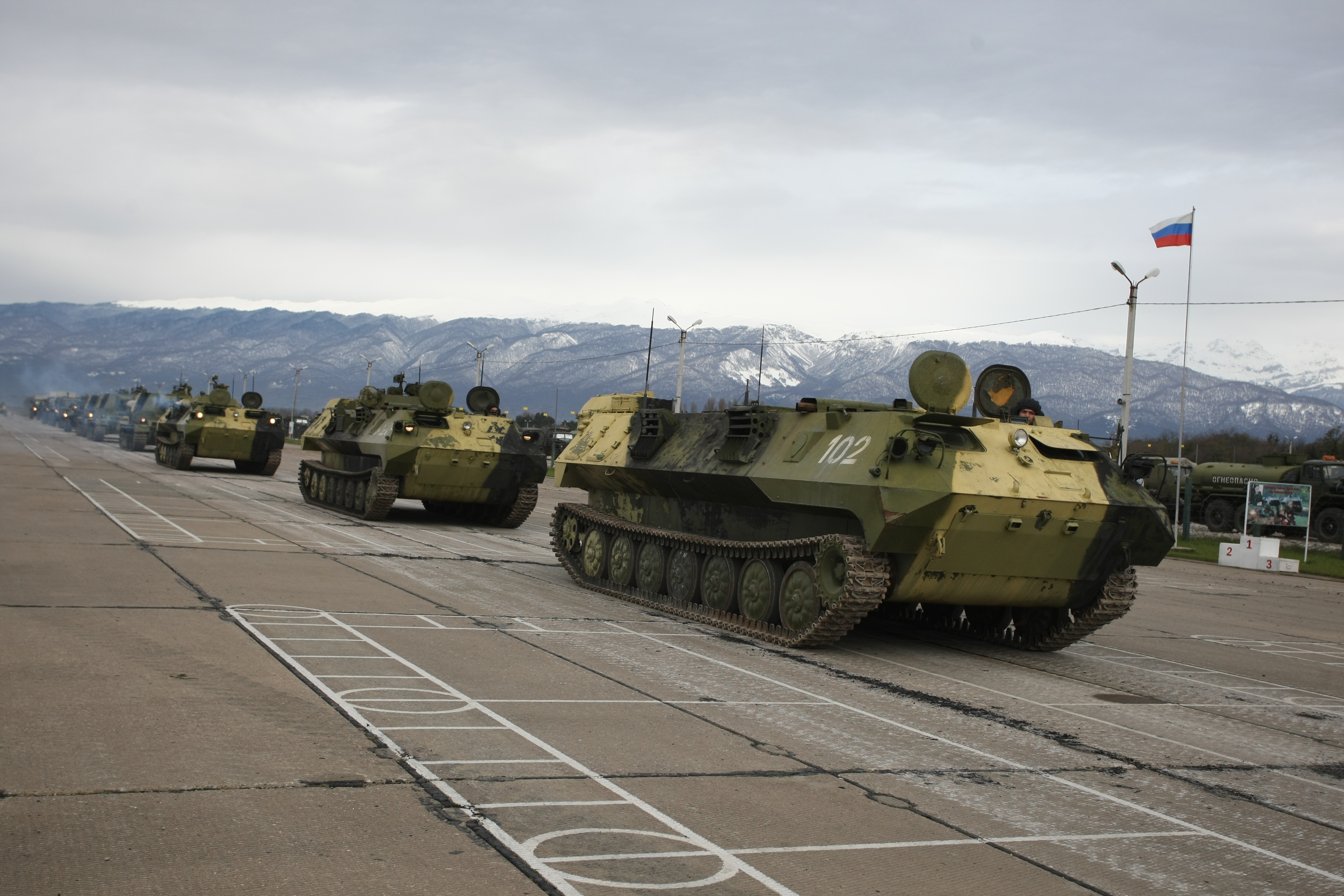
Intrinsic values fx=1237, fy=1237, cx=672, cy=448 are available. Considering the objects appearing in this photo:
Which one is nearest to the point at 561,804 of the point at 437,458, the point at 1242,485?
the point at 437,458

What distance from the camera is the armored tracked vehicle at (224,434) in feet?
129

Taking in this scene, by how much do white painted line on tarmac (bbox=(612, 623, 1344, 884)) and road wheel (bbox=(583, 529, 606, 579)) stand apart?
6020mm

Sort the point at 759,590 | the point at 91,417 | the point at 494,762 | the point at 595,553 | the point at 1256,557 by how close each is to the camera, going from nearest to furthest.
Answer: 1. the point at 494,762
2. the point at 759,590
3. the point at 595,553
4. the point at 1256,557
5. the point at 91,417

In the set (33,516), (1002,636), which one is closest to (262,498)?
(33,516)

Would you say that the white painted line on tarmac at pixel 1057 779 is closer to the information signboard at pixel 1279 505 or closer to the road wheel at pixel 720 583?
the road wheel at pixel 720 583

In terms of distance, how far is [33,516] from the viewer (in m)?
20.6

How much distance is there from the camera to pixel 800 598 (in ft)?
41.4

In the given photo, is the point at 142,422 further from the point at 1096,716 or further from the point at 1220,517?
the point at 1096,716

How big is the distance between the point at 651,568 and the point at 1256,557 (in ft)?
61.4

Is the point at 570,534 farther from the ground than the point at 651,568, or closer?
farther from the ground

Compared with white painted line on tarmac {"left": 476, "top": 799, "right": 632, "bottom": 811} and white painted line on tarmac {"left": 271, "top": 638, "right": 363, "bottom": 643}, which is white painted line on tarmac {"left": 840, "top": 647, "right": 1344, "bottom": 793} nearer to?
white painted line on tarmac {"left": 476, "top": 799, "right": 632, "bottom": 811}

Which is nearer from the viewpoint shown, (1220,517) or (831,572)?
(831,572)

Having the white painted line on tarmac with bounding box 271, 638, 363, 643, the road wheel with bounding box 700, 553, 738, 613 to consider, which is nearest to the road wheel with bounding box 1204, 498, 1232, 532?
the road wheel with bounding box 700, 553, 738, 613

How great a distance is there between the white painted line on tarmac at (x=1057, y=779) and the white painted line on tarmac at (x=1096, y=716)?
1662 mm
